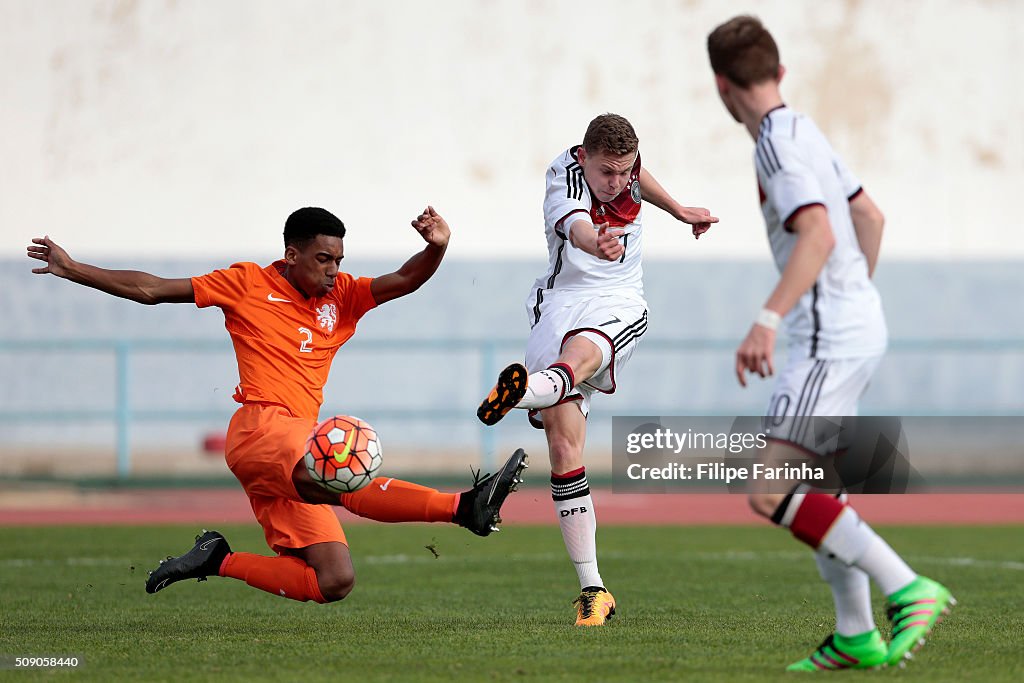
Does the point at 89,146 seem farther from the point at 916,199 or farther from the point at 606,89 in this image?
the point at 916,199

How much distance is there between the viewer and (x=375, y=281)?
22.9ft

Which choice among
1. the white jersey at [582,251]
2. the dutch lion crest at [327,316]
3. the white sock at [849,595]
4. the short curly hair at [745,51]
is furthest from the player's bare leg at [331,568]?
the short curly hair at [745,51]

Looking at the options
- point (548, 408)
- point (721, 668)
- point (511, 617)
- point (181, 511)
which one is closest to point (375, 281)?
point (548, 408)

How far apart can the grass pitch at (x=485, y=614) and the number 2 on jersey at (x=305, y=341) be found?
127 centimetres

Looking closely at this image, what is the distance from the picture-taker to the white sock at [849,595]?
5.07 m

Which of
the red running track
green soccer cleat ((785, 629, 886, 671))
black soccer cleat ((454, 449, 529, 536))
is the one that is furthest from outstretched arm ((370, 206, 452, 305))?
the red running track

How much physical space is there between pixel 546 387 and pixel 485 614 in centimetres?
136

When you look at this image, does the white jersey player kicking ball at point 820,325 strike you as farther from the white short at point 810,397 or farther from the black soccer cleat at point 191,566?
the black soccer cleat at point 191,566

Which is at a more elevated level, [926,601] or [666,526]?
[926,601]

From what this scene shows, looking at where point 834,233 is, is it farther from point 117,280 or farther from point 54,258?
point 54,258

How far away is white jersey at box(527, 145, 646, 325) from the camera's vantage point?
706 cm

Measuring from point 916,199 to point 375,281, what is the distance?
20468 millimetres

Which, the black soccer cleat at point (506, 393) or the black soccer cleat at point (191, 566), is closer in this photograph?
the black soccer cleat at point (506, 393)

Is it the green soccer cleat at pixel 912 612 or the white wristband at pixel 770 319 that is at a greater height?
the white wristband at pixel 770 319
